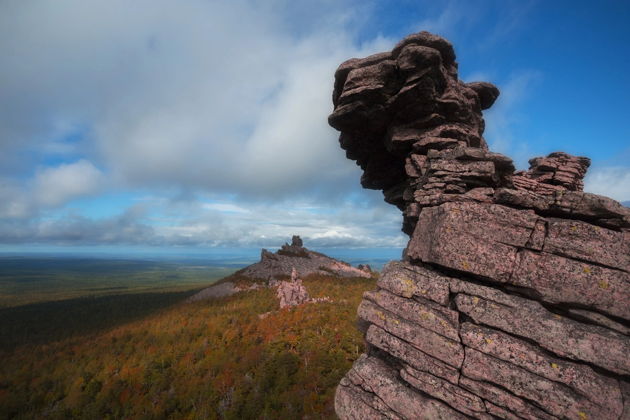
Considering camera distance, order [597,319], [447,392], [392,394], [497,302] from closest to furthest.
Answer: [597,319] < [447,392] < [497,302] < [392,394]

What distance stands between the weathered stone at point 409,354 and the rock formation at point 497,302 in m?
0.05

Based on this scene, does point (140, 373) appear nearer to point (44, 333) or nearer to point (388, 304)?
point (388, 304)

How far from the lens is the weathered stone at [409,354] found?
10.6m

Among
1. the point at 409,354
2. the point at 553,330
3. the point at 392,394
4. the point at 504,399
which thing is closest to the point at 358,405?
the point at 392,394

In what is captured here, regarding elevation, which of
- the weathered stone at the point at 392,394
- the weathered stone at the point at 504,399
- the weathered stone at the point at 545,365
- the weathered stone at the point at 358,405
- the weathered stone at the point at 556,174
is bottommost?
the weathered stone at the point at 358,405

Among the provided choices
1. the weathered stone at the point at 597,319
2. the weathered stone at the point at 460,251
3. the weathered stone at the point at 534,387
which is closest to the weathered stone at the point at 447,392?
the weathered stone at the point at 534,387

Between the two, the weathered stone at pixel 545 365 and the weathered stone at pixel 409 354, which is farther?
the weathered stone at pixel 409 354

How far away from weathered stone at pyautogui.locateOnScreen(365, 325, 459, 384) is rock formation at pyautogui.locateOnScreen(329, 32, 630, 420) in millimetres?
47

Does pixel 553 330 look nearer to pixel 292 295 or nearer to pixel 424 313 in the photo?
pixel 424 313

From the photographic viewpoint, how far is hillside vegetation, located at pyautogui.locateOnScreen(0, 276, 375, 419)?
22203mm

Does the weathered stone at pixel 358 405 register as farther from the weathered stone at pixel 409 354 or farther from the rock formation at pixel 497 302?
the weathered stone at pixel 409 354

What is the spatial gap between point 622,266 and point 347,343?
73.2ft

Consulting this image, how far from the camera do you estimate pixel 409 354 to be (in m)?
11.6

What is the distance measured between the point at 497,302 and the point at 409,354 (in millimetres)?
4658
